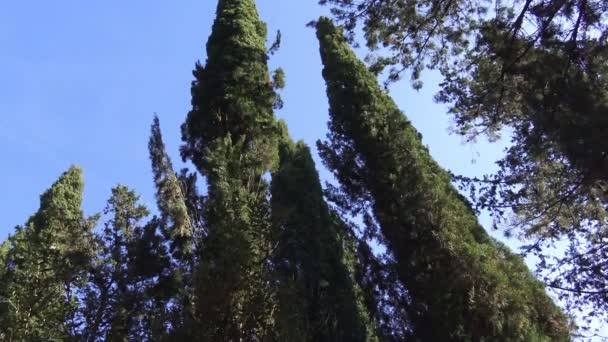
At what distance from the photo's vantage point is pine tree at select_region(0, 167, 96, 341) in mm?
6785

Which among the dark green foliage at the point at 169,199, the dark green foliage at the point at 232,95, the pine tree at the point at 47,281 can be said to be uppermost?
the dark green foliage at the point at 232,95

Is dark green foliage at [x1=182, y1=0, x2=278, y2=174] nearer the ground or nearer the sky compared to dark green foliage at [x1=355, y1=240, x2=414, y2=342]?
nearer the sky

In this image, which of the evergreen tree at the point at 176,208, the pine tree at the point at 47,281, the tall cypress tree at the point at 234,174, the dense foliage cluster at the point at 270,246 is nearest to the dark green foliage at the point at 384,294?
the dense foliage cluster at the point at 270,246

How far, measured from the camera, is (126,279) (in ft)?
27.1

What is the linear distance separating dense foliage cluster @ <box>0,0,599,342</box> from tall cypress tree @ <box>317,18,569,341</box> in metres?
0.03

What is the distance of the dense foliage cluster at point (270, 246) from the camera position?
242 inches

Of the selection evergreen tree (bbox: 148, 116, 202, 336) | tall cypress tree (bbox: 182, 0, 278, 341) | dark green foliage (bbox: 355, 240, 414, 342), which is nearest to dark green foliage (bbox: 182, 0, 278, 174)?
tall cypress tree (bbox: 182, 0, 278, 341)

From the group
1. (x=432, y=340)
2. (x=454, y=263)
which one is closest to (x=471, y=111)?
(x=454, y=263)

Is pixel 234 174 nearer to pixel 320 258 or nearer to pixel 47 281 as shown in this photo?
pixel 47 281

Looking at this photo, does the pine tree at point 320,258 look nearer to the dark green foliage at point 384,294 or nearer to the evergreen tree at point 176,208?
the dark green foliage at point 384,294

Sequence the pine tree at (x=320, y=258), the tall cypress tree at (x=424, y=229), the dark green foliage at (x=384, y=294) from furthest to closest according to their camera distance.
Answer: the dark green foliage at (x=384, y=294) < the pine tree at (x=320, y=258) < the tall cypress tree at (x=424, y=229)

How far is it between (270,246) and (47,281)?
10.5 ft

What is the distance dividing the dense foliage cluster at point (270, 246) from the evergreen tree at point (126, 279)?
22 mm

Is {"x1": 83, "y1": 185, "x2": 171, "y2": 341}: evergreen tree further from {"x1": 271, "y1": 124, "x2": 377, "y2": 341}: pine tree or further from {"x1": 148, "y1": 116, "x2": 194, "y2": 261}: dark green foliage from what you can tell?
{"x1": 271, "y1": 124, "x2": 377, "y2": 341}: pine tree
